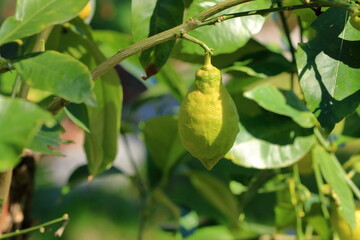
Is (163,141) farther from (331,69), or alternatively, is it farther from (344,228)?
(331,69)

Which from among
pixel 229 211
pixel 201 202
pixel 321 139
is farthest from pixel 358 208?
pixel 201 202

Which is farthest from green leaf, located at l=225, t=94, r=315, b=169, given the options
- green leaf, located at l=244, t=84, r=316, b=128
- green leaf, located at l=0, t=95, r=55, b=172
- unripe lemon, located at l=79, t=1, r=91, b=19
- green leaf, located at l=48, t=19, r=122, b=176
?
green leaf, located at l=0, t=95, r=55, b=172

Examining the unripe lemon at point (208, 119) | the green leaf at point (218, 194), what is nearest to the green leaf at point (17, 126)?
the unripe lemon at point (208, 119)

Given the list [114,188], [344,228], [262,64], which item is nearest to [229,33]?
[262,64]

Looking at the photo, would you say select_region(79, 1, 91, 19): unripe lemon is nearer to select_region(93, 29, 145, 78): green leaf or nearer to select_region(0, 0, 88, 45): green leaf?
select_region(93, 29, 145, 78): green leaf

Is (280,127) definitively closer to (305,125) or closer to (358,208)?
(305,125)

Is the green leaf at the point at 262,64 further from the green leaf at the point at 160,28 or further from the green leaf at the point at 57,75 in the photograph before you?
the green leaf at the point at 57,75
